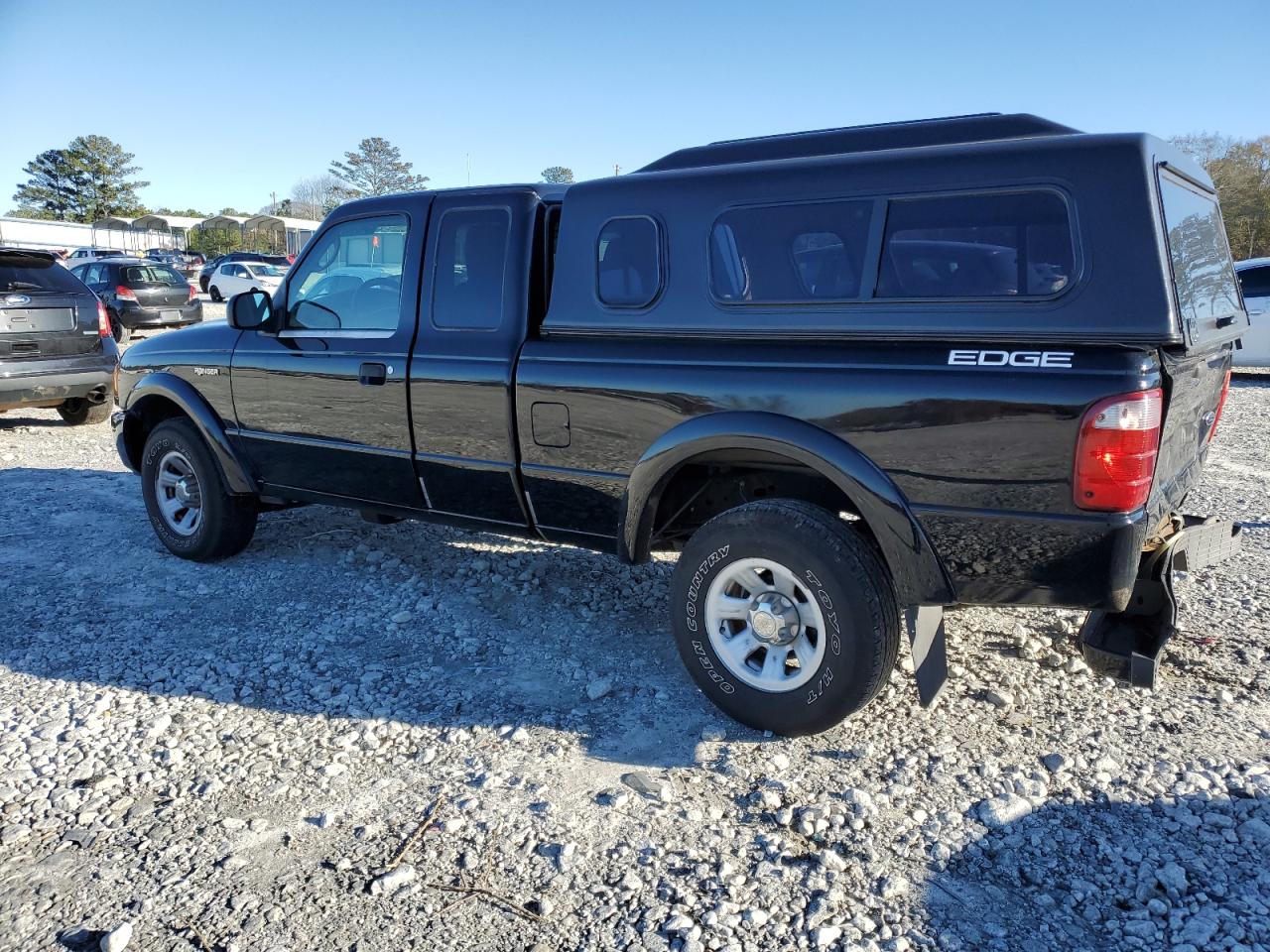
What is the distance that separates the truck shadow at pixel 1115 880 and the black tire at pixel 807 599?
639 mm

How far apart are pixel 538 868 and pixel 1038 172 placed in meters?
2.53

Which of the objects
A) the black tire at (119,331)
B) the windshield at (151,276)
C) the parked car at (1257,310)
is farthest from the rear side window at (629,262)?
the windshield at (151,276)

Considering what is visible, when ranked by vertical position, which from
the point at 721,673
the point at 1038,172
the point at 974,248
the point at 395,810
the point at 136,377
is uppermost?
the point at 1038,172

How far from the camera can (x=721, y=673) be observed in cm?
344

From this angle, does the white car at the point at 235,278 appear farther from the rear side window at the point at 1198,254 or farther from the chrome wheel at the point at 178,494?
the rear side window at the point at 1198,254

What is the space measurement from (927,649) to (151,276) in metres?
18.5

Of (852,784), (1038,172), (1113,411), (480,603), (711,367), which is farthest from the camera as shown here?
(480,603)

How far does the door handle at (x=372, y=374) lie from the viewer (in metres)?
4.38

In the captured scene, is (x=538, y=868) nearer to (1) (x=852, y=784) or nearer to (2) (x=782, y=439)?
(1) (x=852, y=784)

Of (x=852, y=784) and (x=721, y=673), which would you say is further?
(x=721, y=673)

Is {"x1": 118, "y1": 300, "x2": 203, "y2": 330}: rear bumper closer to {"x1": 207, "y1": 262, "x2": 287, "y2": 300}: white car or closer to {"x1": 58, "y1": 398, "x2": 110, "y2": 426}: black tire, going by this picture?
{"x1": 58, "y1": 398, "x2": 110, "y2": 426}: black tire

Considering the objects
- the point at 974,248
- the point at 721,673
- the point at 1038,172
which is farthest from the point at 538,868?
the point at 1038,172

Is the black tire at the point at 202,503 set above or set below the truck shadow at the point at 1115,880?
above

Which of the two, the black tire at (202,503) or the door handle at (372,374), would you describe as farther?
Answer: the black tire at (202,503)
